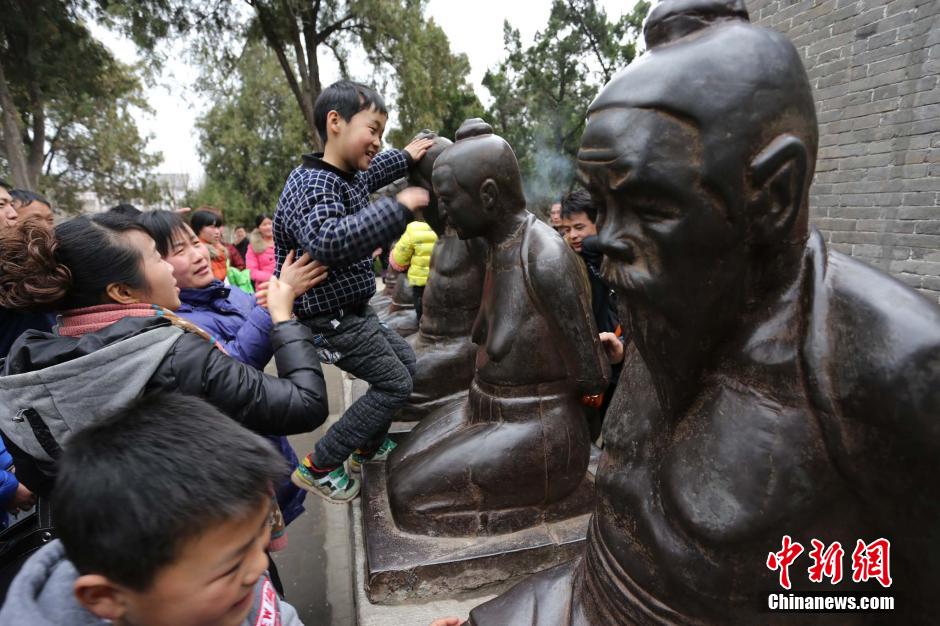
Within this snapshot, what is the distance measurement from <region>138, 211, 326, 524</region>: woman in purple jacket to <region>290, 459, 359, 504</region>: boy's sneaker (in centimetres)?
11

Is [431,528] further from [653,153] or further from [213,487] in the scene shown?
[653,153]

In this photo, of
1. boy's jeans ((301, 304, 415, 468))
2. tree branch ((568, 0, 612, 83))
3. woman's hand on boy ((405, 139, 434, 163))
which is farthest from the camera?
tree branch ((568, 0, 612, 83))

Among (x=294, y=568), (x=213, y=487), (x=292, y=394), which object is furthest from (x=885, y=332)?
(x=294, y=568)

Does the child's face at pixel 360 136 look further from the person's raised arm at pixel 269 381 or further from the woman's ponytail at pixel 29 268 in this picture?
the woman's ponytail at pixel 29 268

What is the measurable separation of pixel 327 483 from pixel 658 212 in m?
2.20

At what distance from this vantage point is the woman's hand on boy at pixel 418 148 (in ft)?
10.3

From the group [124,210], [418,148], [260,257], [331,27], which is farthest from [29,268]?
[331,27]

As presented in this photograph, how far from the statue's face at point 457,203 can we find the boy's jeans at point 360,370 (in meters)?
0.66

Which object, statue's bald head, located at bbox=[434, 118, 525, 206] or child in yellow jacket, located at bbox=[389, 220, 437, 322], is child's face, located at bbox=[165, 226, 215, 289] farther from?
child in yellow jacket, located at bbox=[389, 220, 437, 322]

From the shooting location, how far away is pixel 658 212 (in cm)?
91

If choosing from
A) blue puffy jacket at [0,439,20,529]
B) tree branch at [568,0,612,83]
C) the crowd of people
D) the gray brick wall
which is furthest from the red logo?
tree branch at [568,0,612,83]

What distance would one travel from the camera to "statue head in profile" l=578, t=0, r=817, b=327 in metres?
0.84

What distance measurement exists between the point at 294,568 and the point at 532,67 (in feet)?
68.6

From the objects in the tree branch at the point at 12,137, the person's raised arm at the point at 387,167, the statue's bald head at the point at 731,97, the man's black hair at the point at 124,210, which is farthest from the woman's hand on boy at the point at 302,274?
the tree branch at the point at 12,137
